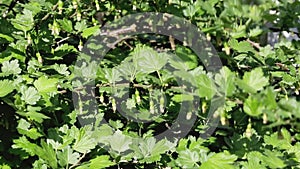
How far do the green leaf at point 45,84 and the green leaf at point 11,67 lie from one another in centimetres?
10

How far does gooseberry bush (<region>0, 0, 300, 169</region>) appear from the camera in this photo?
146 cm

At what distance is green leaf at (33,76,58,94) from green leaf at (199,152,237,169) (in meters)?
0.58

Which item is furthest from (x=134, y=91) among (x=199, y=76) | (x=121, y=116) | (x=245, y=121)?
(x=199, y=76)

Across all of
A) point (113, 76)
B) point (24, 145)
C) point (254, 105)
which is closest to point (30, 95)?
point (24, 145)

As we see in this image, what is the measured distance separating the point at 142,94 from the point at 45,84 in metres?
0.42

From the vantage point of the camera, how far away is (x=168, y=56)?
152 centimetres

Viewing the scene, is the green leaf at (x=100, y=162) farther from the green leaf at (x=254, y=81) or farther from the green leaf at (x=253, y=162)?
the green leaf at (x=254, y=81)

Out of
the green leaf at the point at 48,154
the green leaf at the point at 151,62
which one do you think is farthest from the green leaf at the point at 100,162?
the green leaf at the point at 151,62

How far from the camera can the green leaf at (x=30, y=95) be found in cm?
150

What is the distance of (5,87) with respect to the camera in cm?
147

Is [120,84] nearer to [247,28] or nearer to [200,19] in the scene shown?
[200,19]

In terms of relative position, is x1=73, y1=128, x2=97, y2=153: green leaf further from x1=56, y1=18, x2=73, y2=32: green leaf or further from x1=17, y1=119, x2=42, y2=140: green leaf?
x1=56, y1=18, x2=73, y2=32: green leaf

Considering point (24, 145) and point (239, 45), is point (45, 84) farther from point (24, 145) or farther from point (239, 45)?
point (239, 45)

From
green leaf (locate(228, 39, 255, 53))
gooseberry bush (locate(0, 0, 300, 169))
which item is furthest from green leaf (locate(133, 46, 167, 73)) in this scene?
green leaf (locate(228, 39, 255, 53))
